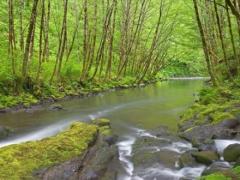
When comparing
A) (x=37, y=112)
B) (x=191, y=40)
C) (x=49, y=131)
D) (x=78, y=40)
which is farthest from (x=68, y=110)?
(x=78, y=40)

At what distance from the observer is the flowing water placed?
27.0ft

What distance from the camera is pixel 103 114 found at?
53.6 feet

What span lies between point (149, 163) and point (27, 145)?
284 centimetres

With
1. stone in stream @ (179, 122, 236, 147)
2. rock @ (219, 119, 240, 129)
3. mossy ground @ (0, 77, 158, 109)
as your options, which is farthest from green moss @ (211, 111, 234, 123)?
mossy ground @ (0, 77, 158, 109)

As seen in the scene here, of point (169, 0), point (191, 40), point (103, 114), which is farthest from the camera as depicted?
point (169, 0)

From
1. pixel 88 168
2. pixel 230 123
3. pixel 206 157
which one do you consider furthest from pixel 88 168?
pixel 230 123

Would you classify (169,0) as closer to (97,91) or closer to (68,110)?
(97,91)

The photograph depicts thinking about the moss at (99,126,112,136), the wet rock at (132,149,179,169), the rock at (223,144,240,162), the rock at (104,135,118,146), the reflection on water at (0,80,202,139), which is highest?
the rock at (223,144,240,162)

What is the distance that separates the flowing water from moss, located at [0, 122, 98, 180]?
1113mm

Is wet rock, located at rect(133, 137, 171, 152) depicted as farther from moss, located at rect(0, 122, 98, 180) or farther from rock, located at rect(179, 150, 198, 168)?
moss, located at rect(0, 122, 98, 180)

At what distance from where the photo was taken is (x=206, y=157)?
8484mm

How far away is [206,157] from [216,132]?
229 centimetres

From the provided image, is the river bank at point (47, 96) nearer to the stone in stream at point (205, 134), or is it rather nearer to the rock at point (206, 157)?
the stone in stream at point (205, 134)

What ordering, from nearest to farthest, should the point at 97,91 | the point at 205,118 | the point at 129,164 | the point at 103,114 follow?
the point at 129,164 < the point at 205,118 < the point at 103,114 < the point at 97,91
